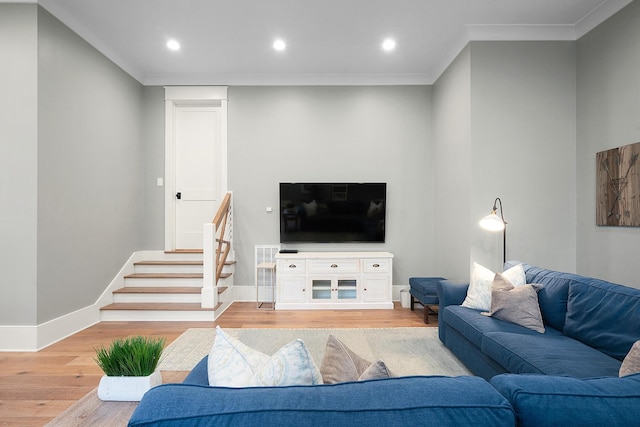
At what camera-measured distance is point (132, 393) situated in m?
1.29

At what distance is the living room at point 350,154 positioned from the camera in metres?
3.21

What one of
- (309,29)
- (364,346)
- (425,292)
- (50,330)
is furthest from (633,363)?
(50,330)

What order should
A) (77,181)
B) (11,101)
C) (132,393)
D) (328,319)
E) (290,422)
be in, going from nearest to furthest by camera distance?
(290,422)
(132,393)
(11,101)
(77,181)
(328,319)

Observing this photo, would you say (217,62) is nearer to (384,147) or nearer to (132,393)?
(384,147)

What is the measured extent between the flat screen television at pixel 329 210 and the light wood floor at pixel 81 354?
112 cm

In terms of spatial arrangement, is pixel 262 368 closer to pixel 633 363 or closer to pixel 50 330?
pixel 633 363

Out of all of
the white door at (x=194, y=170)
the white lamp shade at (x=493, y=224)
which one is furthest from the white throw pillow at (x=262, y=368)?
the white door at (x=194, y=170)

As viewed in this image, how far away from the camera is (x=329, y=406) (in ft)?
2.45

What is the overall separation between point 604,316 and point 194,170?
198 inches

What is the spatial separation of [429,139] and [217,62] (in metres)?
3.21

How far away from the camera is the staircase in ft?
13.5

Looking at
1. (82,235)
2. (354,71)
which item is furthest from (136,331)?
(354,71)

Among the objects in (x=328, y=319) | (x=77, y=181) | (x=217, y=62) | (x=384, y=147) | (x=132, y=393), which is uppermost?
(x=217, y=62)

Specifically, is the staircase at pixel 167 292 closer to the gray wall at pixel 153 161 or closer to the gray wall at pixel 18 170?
the gray wall at pixel 153 161
